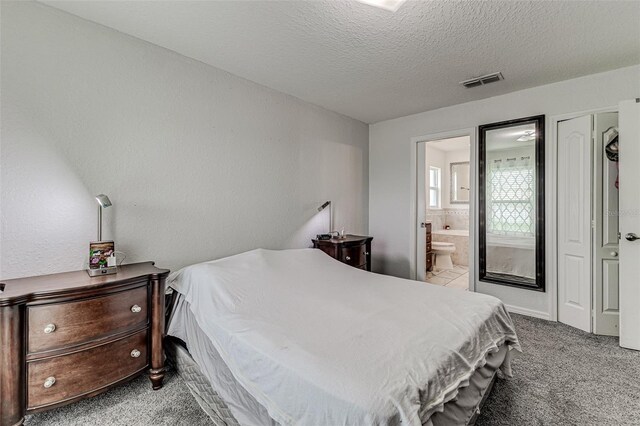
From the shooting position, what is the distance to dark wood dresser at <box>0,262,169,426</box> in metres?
1.39

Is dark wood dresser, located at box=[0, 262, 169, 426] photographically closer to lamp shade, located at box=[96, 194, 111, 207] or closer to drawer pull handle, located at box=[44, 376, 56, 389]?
drawer pull handle, located at box=[44, 376, 56, 389]

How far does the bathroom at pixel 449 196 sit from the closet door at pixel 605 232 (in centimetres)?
284

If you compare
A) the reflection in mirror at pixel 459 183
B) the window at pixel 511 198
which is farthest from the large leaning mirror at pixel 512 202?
the reflection in mirror at pixel 459 183

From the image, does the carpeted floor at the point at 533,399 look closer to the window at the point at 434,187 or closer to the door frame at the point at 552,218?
the door frame at the point at 552,218

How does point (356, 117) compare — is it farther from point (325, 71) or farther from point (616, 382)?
point (616, 382)

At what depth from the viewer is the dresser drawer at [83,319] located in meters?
1.46

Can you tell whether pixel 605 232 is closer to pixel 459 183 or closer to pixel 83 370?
pixel 459 183

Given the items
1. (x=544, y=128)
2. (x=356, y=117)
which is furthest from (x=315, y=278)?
(x=544, y=128)

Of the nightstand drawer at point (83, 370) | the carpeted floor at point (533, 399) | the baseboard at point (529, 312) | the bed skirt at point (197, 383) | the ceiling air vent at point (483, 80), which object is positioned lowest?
the carpeted floor at point (533, 399)

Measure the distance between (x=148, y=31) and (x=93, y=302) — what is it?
1907mm

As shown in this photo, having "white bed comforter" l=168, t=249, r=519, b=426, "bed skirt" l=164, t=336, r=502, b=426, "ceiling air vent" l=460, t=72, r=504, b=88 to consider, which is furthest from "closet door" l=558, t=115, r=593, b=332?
"bed skirt" l=164, t=336, r=502, b=426

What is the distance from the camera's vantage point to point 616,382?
1952 mm

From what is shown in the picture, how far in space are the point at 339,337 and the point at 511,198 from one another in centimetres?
303

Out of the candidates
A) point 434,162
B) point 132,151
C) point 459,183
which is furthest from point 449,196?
point 132,151
